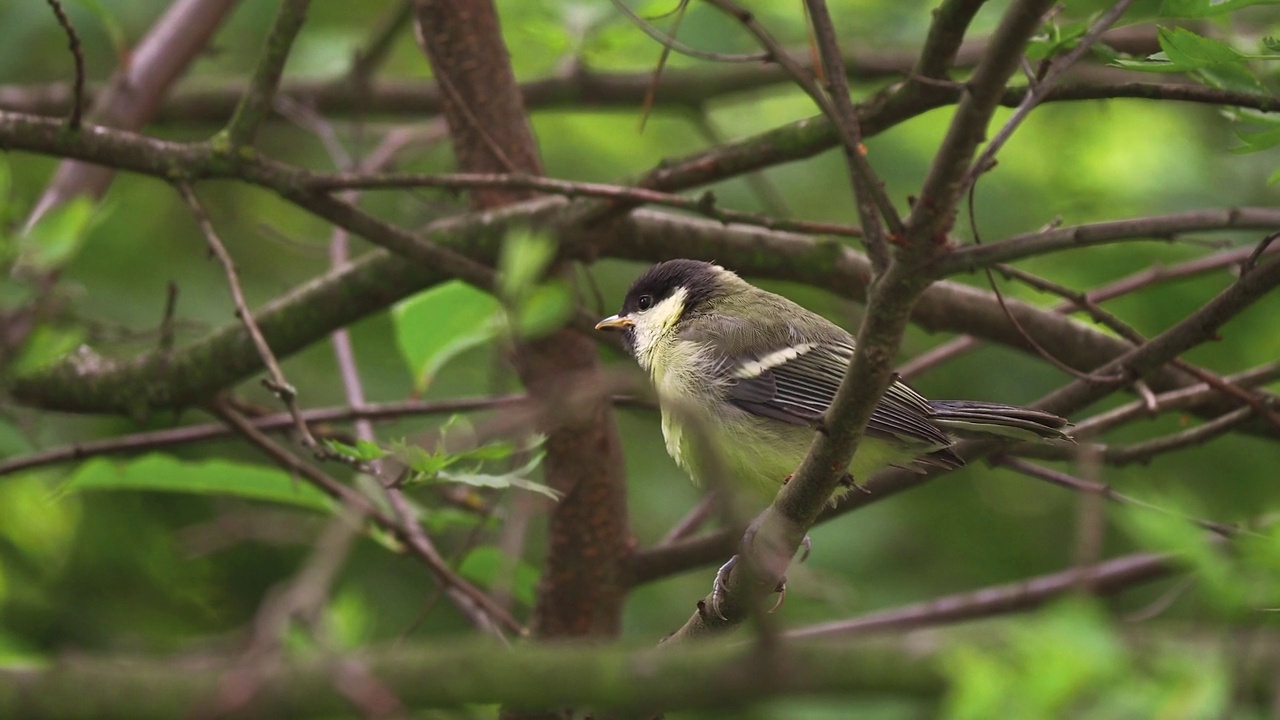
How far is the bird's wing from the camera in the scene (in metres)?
3.30

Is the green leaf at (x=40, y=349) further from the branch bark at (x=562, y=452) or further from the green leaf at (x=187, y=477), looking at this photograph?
the branch bark at (x=562, y=452)

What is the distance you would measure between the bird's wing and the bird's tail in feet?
0.18

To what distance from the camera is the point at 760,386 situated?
3586 mm

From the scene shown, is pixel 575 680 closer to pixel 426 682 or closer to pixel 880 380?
pixel 426 682

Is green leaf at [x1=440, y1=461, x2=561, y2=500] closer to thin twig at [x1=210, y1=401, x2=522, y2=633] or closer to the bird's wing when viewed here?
thin twig at [x1=210, y1=401, x2=522, y2=633]

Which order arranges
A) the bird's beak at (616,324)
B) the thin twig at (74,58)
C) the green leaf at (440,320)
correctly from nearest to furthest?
1. the thin twig at (74,58)
2. the green leaf at (440,320)
3. the bird's beak at (616,324)

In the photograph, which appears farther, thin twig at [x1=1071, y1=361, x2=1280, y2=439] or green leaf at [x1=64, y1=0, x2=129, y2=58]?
green leaf at [x1=64, y1=0, x2=129, y2=58]

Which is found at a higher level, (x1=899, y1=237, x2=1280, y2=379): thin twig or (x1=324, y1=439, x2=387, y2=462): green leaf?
(x1=324, y1=439, x2=387, y2=462): green leaf

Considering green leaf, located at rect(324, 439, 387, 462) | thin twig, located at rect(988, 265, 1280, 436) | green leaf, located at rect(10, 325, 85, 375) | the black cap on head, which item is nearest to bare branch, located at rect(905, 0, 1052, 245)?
green leaf, located at rect(324, 439, 387, 462)

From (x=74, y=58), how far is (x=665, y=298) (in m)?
1.91

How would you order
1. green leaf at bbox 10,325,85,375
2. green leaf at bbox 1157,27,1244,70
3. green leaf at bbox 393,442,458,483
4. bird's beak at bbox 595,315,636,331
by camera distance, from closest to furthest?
green leaf at bbox 393,442,458,483 → green leaf at bbox 1157,27,1244,70 → green leaf at bbox 10,325,85,375 → bird's beak at bbox 595,315,636,331

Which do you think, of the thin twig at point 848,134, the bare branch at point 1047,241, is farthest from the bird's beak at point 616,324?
the bare branch at point 1047,241

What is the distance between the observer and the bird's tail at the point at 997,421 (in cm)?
298

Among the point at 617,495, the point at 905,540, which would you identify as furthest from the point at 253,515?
the point at 905,540
